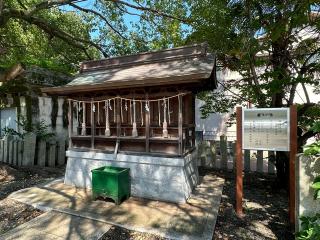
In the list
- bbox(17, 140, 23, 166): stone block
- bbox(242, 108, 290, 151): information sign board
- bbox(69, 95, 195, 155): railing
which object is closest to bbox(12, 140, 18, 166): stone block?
bbox(17, 140, 23, 166): stone block

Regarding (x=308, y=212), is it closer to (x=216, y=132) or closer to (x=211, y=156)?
(x=211, y=156)

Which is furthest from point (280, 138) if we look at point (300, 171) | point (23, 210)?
point (23, 210)

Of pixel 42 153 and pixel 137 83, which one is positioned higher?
pixel 137 83

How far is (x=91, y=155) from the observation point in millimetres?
7789

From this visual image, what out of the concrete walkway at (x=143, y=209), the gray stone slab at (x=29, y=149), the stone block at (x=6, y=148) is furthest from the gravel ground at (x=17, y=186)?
the stone block at (x=6, y=148)

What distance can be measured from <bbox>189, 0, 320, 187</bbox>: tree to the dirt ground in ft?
3.81

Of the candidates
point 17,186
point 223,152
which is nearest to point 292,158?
point 223,152

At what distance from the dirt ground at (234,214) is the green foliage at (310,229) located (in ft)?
3.81

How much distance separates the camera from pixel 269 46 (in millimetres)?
7207

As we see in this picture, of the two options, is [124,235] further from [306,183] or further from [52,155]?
[52,155]

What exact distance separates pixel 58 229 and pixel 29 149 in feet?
21.5

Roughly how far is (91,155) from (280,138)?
5467 millimetres

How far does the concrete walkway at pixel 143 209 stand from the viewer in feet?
16.8

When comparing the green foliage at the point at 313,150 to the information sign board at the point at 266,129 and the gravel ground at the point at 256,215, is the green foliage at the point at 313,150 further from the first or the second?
the gravel ground at the point at 256,215
